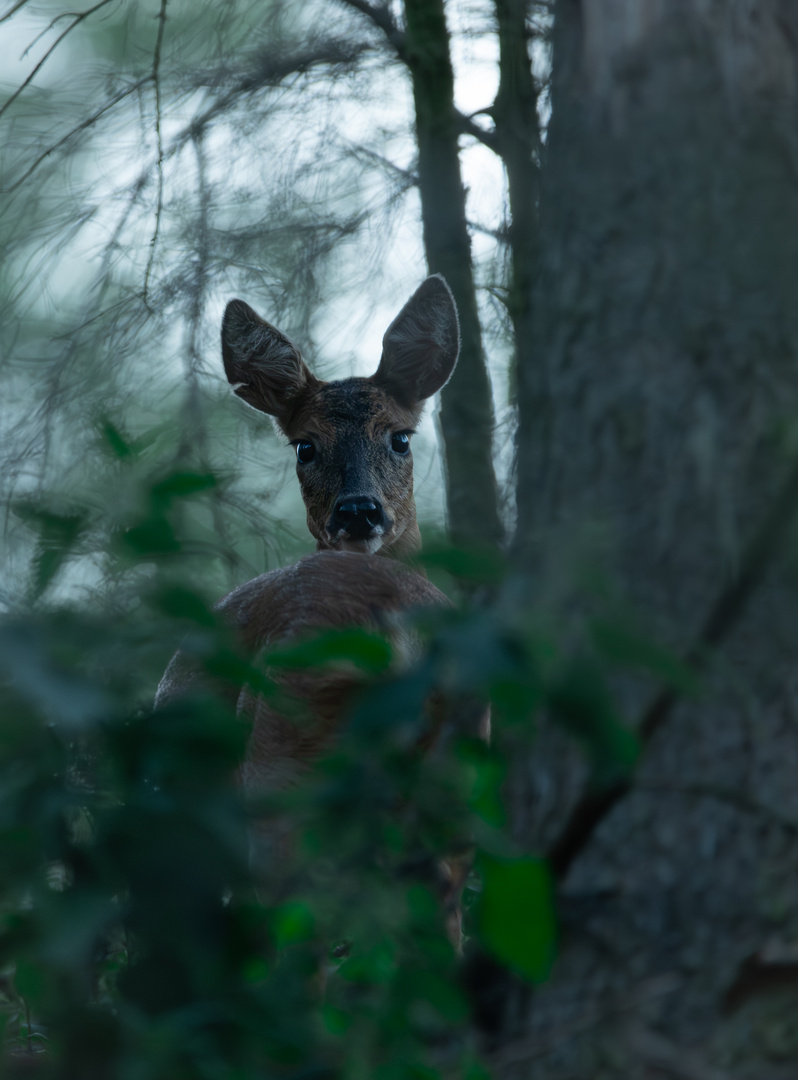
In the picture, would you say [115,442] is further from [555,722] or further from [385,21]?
[385,21]

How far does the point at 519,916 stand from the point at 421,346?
4746mm

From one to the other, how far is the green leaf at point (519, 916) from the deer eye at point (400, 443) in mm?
4396

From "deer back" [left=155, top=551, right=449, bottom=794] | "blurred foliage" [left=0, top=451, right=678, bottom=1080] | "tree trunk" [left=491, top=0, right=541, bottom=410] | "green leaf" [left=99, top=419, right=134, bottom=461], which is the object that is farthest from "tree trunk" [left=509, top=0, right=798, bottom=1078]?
"tree trunk" [left=491, top=0, right=541, bottom=410]

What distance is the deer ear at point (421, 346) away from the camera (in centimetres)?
567

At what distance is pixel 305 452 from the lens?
5.64 metres

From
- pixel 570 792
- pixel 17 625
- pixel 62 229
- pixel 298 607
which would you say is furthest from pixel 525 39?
pixel 17 625

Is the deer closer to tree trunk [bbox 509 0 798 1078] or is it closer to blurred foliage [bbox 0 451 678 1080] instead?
tree trunk [bbox 509 0 798 1078]

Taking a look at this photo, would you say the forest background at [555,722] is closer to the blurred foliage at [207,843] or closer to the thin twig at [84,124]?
the blurred foliage at [207,843]

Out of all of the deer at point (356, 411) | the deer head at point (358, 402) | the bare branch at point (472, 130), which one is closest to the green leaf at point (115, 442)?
the deer at point (356, 411)

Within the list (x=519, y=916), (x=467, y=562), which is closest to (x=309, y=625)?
(x=467, y=562)

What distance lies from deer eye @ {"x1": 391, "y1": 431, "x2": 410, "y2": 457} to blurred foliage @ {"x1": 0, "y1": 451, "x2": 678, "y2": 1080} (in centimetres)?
403

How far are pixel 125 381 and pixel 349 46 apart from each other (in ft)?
7.18

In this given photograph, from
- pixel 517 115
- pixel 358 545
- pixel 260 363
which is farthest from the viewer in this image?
pixel 260 363

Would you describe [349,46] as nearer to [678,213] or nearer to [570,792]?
[678,213]
